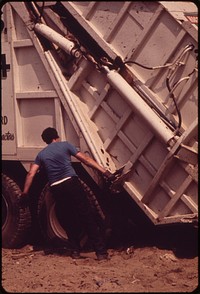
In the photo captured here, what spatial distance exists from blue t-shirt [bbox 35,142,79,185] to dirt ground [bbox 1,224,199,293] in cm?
96

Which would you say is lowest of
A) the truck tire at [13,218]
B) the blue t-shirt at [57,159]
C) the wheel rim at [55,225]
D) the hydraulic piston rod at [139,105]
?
the truck tire at [13,218]

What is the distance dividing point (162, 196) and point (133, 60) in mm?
1455

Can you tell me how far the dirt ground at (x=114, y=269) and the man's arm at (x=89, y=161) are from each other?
1.03 metres

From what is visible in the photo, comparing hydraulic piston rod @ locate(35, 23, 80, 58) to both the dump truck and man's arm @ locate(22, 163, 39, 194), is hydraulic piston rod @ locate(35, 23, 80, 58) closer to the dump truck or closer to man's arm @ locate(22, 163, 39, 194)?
the dump truck

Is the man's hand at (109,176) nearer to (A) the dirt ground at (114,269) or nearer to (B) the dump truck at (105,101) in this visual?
(B) the dump truck at (105,101)

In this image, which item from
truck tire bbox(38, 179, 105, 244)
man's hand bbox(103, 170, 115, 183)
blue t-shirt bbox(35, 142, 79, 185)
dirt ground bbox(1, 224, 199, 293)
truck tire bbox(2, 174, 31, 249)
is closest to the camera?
dirt ground bbox(1, 224, 199, 293)

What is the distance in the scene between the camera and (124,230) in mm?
6957

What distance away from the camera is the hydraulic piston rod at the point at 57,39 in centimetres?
654

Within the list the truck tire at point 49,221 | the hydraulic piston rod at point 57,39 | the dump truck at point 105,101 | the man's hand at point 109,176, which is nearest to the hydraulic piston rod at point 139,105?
the dump truck at point 105,101

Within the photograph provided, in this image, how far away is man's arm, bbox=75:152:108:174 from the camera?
6.28m

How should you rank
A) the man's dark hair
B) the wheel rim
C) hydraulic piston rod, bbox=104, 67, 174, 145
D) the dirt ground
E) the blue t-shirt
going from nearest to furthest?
the dirt ground, hydraulic piston rod, bbox=104, 67, 174, 145, the blue t-shirt, the man's dark hair, the wheel rim

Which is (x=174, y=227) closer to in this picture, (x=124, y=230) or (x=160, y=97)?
(x=124, y=230)

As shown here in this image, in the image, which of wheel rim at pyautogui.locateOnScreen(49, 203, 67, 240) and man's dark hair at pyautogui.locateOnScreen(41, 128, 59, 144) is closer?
man's dark hair at pyautogui.locateOnScreen(41, 128, 59, 144)

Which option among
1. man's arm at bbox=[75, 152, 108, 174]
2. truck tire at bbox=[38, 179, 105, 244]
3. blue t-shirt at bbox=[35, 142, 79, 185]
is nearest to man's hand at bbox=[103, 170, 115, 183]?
man's arm at bbox=[75, 152, 108, 174]
